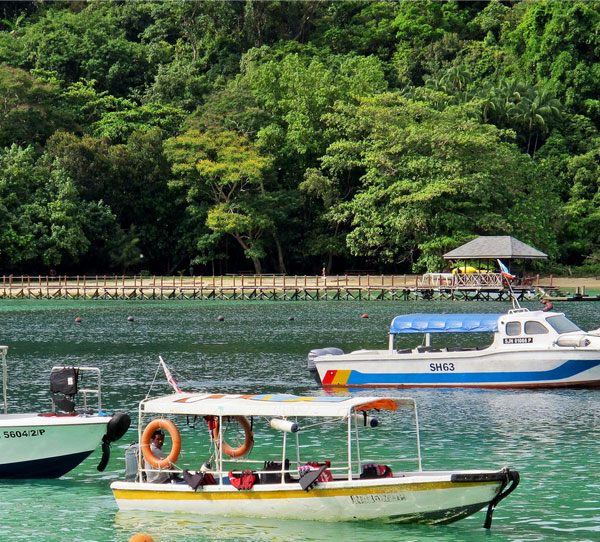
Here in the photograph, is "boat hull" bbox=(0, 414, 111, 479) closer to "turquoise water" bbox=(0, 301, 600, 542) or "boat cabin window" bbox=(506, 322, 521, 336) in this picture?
"turquoise water" bbox=(0, 301, 600, 542)

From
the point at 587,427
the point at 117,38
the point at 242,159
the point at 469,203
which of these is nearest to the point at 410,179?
the point at 469,203

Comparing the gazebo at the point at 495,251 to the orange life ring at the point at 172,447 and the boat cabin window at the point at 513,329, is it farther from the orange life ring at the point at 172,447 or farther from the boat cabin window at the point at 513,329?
the orange life ring at the point at 172,447

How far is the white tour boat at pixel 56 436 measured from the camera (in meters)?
22.9

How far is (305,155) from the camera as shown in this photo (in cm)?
10125

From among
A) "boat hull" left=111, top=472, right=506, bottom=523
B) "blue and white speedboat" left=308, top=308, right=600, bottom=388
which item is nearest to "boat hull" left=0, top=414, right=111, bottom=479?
"boat hull" left=111, top=472, right=506, bottom=523

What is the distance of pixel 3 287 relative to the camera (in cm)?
9381

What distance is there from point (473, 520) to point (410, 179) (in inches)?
2980

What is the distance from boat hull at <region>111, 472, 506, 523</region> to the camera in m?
18.8

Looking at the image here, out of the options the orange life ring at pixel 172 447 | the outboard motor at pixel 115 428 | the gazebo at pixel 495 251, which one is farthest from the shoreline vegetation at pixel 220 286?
the orange life ring at pixel 172 447

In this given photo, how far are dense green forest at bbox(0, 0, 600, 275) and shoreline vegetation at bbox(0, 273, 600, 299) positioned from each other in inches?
102

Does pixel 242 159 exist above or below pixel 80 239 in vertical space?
above

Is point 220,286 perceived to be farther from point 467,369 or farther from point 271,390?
point 467,369

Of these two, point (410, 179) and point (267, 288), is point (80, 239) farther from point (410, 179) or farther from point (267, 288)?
point (410, 179)

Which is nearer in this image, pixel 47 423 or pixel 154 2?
pixel 47 423
